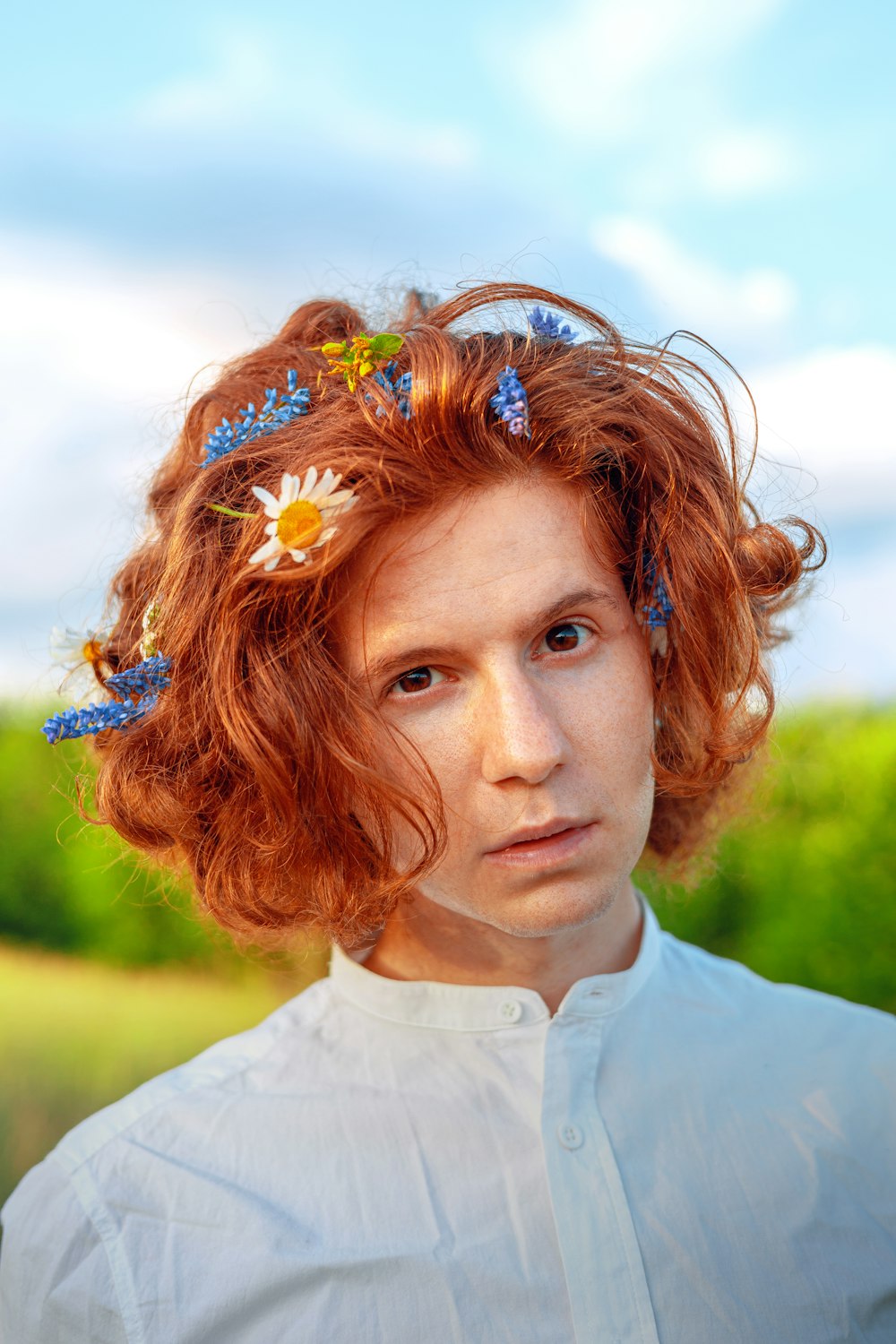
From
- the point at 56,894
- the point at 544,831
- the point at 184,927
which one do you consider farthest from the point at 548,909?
the point at 56,894

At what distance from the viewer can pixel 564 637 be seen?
1729 millimetres

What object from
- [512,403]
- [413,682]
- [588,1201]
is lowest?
[588,1201]

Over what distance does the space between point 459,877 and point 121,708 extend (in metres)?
0.66

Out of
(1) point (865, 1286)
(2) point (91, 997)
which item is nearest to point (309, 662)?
(1) point (865, 1286)

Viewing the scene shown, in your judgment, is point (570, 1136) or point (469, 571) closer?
point (469, 571)

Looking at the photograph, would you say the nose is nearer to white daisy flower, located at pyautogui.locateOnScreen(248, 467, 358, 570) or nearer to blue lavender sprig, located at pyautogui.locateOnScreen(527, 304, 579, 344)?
white daisy flower, located at pyautogui.locateOnScreen(248, 467, 358, 570)

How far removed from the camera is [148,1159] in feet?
5.83

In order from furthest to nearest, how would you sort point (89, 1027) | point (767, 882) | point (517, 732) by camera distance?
point (89, 1027) → point (767, 882) → point (517, 732)

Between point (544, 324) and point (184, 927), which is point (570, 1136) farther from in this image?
point (184, 927)

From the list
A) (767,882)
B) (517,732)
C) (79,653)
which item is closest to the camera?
(517,732)

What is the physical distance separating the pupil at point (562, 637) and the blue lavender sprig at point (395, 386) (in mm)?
417

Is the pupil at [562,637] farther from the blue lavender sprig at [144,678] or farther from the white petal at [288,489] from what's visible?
the blue lavender sprig at [144,678]

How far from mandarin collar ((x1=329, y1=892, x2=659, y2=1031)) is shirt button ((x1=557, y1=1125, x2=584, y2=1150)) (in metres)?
0.18

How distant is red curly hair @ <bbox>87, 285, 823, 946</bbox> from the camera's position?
171 cm
